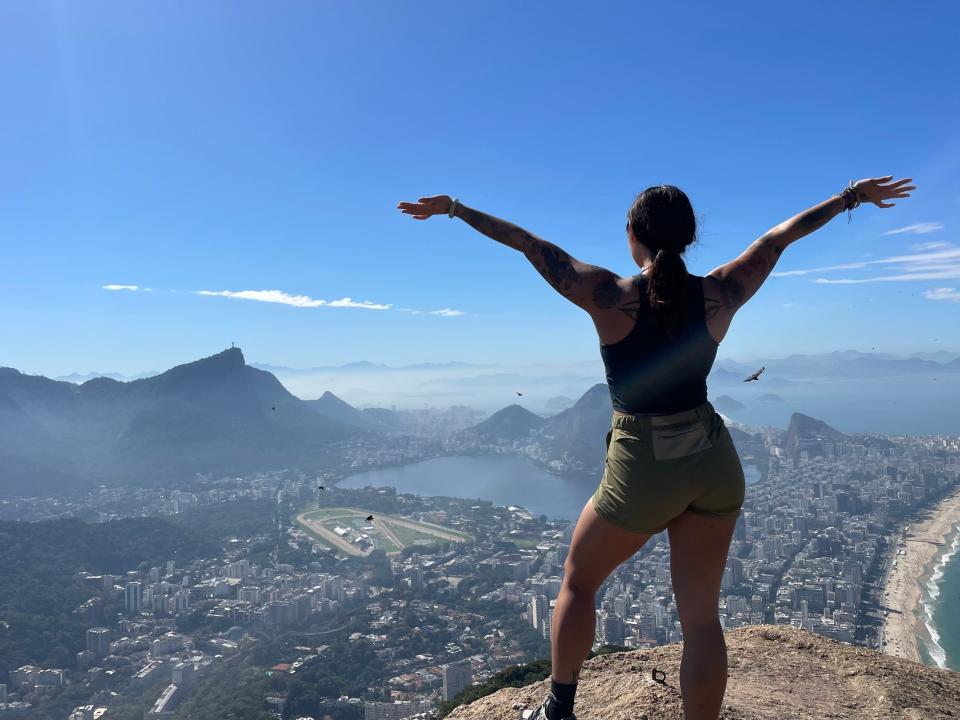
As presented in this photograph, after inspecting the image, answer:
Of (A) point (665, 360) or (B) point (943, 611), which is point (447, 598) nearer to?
(B) point (943, 611)

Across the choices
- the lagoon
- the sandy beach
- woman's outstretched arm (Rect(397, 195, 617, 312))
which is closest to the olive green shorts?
woman's outstretched arm (Rect(397, 195, 617, 312))

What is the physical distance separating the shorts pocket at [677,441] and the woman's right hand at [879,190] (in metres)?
1.28

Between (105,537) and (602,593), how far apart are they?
1068 inches

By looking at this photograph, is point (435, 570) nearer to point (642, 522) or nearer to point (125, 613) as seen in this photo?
point (125, 613)

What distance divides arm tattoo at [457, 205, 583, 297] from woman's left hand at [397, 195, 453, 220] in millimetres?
173

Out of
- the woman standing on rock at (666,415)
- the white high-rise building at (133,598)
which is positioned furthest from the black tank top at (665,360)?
the white high-rise building at (133,598)

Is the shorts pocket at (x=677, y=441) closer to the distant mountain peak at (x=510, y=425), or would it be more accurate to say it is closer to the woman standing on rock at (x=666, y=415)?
the woman standing on rock at (x=666, y=415)

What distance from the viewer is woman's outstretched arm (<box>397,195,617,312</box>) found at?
1.85 meters

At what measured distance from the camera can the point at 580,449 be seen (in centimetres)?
5944

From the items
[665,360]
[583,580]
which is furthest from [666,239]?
[583,580]

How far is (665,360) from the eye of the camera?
5.85 ft

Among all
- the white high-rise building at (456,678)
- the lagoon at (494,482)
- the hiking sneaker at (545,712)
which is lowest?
the lagoon at (494,482)

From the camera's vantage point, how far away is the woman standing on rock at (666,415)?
1788 mm

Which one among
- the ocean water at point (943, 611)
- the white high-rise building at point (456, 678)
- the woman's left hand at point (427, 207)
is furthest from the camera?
the white high-rise building at point (456, 678)
